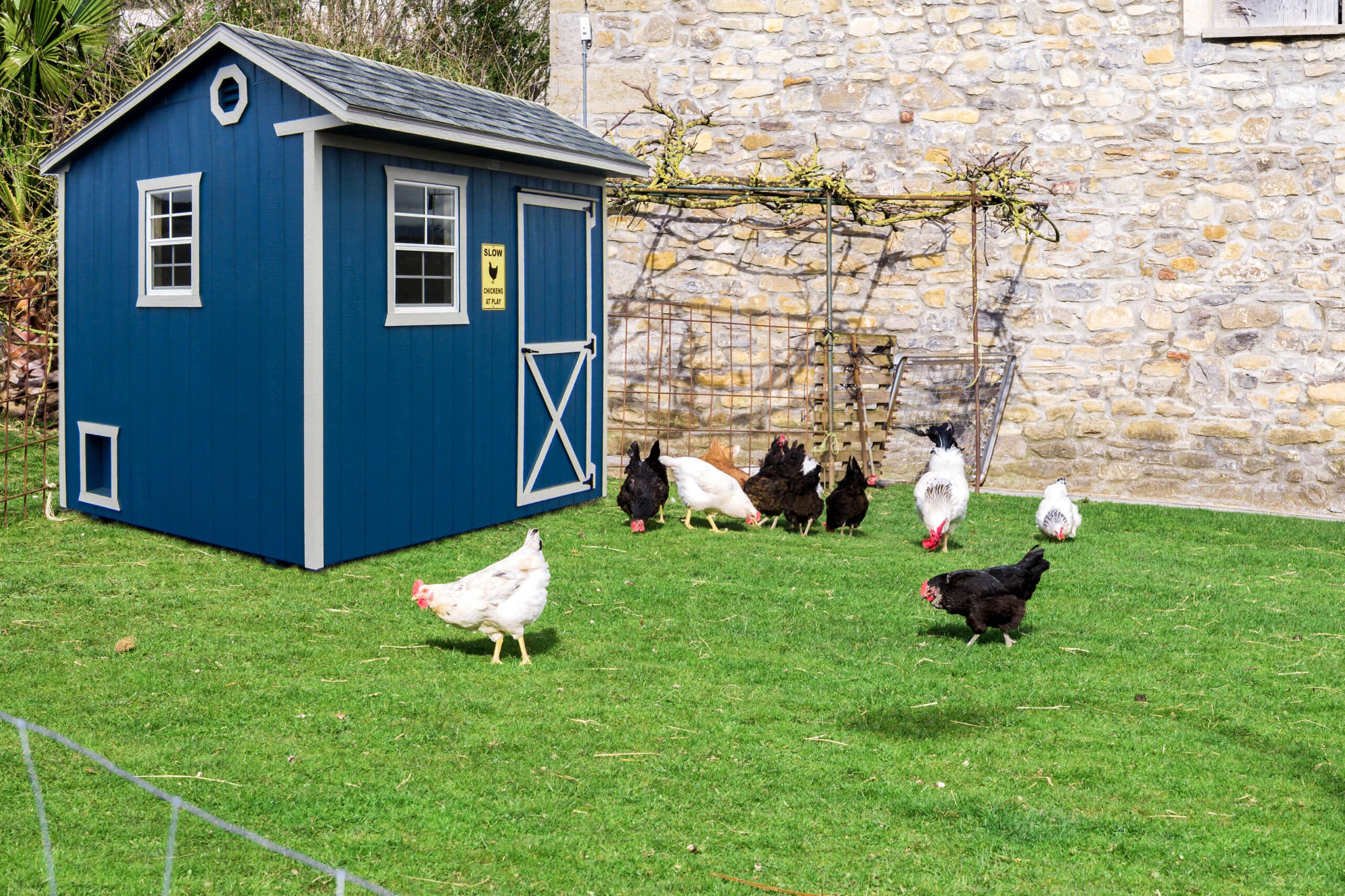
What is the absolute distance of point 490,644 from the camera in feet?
22.8

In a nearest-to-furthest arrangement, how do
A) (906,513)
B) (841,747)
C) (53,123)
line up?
1. (841,747)
2. (906,513)
3. (53,123)

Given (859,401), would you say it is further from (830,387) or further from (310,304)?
(310,304)

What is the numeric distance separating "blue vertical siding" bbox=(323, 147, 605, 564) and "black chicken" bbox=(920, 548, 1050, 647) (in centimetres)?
394

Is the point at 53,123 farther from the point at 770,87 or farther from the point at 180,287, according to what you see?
the point at 770,87

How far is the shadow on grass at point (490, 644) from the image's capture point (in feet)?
22.1

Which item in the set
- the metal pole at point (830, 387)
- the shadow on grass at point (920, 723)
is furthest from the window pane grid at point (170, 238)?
the shadow on grass at point (920, 723)

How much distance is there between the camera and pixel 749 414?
13297 millimetres

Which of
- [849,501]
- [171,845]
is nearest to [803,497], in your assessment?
[849,501]

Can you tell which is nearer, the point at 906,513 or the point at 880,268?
the point at 906,513

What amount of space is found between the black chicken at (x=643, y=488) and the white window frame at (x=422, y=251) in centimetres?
179

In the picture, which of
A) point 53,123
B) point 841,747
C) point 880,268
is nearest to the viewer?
point 841,747

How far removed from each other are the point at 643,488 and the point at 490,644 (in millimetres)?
3266

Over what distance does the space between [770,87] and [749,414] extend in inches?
134

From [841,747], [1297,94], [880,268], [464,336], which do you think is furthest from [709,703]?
[1297,94]
